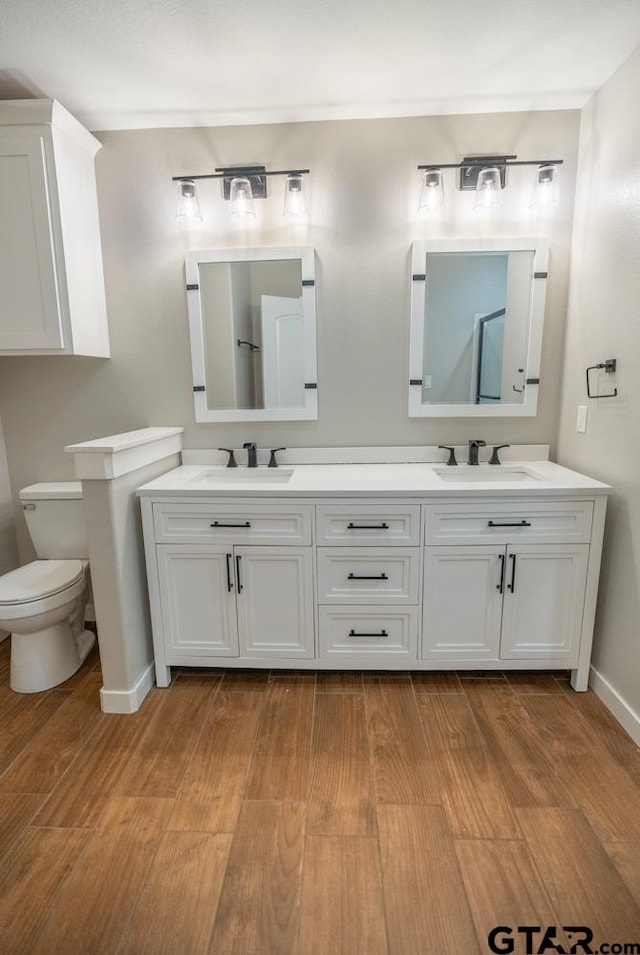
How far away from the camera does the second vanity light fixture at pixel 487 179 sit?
2.02 meters

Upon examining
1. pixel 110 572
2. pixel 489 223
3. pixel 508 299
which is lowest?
pixel 110 572

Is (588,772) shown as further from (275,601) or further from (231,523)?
(231,523)

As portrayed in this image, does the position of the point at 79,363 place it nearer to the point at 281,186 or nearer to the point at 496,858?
the point at 281,186

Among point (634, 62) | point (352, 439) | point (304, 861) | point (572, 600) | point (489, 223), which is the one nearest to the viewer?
point (304, 861)

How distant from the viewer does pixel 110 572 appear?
178cm

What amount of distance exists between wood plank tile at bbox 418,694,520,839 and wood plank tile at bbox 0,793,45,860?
126cm

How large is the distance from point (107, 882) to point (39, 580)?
1198 mm

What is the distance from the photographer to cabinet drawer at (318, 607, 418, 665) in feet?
6.27

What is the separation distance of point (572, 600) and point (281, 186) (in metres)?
2.22

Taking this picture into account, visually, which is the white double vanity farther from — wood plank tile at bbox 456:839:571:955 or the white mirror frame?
wood plank tile at bbox 456:839:571:955

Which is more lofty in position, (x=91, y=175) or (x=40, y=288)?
(x=91, y=175)

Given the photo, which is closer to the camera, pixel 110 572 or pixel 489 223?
pixel 110 572

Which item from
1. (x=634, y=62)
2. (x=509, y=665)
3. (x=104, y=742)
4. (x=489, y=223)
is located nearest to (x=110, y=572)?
(x=104, y=742)

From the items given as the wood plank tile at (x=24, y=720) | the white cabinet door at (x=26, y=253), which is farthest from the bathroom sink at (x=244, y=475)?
the wood plank tile at (x=24, y=720)
